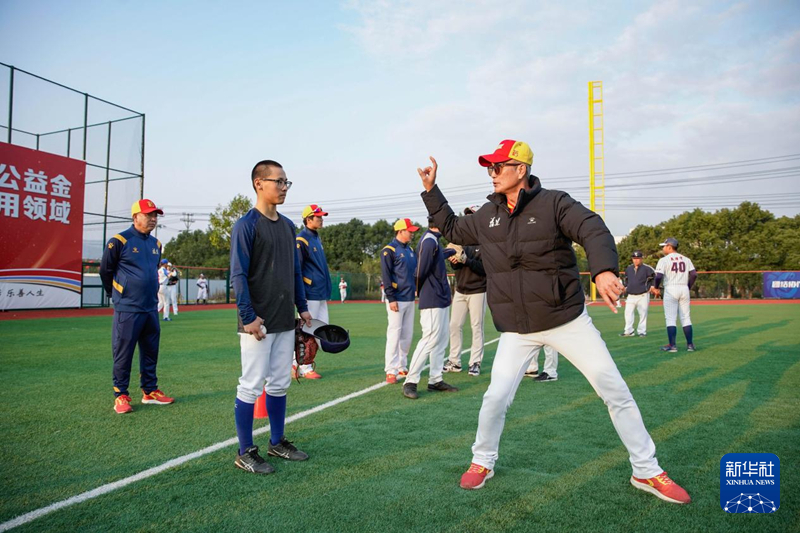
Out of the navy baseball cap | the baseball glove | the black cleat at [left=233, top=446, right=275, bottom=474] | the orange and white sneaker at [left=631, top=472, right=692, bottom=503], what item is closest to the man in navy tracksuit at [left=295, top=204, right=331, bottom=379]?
the navy baseball cap

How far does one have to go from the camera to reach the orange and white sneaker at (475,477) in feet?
11.1

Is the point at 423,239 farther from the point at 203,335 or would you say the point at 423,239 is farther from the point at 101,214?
the point at 101,214

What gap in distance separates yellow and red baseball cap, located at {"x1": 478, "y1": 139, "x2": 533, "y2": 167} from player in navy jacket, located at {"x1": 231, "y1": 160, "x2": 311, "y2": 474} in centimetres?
162

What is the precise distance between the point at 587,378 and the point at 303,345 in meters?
2.40

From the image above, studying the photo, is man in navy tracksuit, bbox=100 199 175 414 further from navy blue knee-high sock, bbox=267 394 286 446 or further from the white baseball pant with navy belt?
the white baseball pant with navy belt

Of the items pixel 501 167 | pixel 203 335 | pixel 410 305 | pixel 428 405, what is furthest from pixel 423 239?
pixel 203 335

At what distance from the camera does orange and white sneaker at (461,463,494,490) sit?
339 cm

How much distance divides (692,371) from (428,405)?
16.1ft

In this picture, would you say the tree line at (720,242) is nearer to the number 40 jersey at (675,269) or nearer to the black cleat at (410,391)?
the number 40 jersey at (675,269)

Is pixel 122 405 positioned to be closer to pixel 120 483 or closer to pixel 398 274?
pixel 120 483

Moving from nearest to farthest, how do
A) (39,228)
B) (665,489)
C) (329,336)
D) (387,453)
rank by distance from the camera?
(665,489) → (387,453) → (329,336) → (39,228)

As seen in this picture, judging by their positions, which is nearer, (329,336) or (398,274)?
(329,336)

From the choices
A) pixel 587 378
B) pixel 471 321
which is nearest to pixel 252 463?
pixel 587 378

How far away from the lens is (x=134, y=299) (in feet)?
18.6
